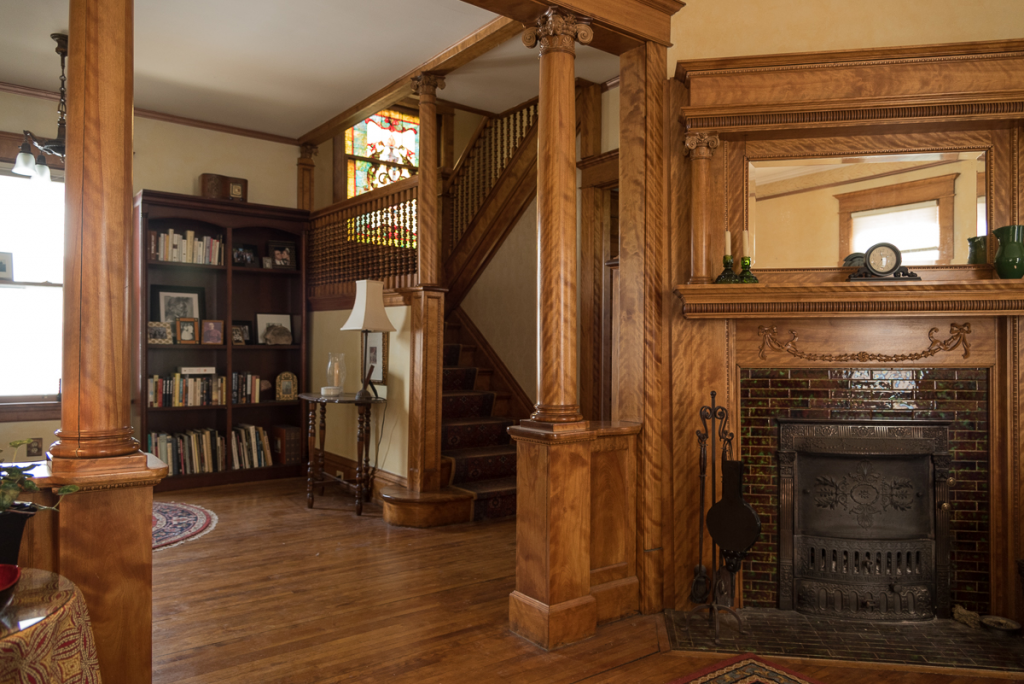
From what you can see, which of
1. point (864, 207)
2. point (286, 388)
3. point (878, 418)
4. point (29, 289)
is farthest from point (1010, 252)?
point (29, 289)

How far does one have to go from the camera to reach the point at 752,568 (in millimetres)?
3285

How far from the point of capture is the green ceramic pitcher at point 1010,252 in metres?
2.97

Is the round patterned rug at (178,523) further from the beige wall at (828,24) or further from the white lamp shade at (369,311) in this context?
the beige wall at (828,24)

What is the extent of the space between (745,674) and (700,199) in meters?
2.07

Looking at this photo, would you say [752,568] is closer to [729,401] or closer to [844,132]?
[729,401]

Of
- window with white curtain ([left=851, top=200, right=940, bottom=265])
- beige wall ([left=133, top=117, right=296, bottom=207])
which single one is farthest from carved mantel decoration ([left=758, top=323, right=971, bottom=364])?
beige wall ([left=133, top=117, right=296, bottom=207])

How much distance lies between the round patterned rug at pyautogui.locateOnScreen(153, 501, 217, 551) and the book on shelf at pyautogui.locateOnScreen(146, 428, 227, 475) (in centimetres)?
44

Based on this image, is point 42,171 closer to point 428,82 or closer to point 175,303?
point 175,303

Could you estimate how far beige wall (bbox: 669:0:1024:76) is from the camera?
10.3ft

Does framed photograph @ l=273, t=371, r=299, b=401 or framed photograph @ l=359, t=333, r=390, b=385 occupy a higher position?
framed photograph @ l=359, t=333, r=390, b=385

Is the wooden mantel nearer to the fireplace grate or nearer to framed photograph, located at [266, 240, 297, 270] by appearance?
the fireplace grate

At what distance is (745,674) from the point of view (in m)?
2.62

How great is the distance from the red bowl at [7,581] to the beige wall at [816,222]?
3.07m

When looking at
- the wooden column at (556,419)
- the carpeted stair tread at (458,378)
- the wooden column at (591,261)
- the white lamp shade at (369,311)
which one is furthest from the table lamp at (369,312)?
the wooden column at (556,419)
